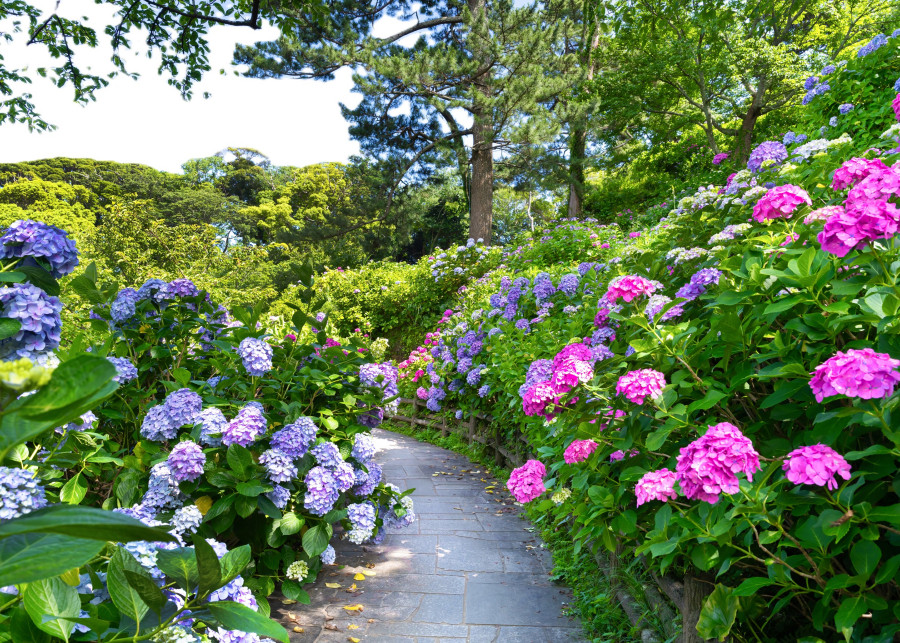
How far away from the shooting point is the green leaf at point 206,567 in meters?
0.81

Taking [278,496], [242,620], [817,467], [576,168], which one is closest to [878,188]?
[817,467]

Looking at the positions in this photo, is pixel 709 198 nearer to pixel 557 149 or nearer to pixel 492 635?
pixel 492 635

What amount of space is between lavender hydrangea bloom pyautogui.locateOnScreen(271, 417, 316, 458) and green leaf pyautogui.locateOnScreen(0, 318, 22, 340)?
1.38 metres

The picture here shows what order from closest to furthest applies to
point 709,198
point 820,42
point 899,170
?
point 899,170 < point 709,198 < point 820,42

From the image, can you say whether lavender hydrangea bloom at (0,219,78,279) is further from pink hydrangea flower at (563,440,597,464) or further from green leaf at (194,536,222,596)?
pink hydrangea flower at (563,440,597,464)

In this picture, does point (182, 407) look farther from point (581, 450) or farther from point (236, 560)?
point (581, 450)

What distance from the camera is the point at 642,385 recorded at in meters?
1.72

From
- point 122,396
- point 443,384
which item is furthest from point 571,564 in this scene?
point 443,384

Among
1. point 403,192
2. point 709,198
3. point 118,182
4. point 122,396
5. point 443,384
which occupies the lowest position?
point 443,384

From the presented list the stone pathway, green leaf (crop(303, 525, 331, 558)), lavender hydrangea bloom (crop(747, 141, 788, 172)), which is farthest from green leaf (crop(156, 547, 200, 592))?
lavender hydrangea bloom (crop(747, 141, 788, 172))

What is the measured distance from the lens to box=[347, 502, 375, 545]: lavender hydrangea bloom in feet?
9.21

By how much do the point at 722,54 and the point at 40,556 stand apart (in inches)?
591

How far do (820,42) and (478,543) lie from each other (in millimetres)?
17753

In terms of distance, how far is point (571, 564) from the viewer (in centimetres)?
322
